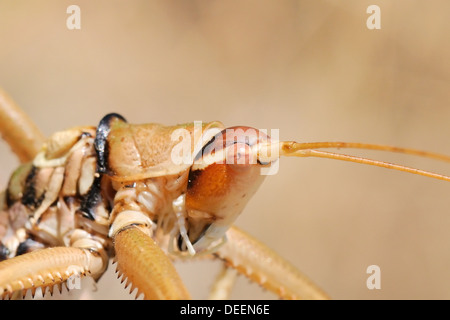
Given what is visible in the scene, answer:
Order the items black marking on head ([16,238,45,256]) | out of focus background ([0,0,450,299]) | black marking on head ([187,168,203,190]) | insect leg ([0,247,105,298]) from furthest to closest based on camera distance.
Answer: out of focus background ([0,0,450,299]) → black marking on head ([16,238,45,256]) → black marking on head ([187,168,203,190]) → insect leg ([0,247,105,298])

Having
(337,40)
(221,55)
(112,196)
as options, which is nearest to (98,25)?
(221,55)

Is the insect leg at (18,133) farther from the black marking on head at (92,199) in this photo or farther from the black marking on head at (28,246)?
the black marking on head at (92,199)

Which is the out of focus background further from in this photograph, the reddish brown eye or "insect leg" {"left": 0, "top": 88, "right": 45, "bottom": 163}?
the reddish brown eye

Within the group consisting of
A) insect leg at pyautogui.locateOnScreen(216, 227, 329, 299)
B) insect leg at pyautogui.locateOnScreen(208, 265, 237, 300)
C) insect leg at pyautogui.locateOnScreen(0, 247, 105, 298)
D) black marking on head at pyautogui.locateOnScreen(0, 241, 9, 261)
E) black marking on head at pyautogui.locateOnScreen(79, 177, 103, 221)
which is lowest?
insect leg at pyautogui.locateOnScreen(208, 265, 237, 300)

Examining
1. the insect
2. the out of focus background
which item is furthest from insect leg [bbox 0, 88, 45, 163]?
the out of focus background

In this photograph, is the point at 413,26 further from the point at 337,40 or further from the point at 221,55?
the point at 221,55
